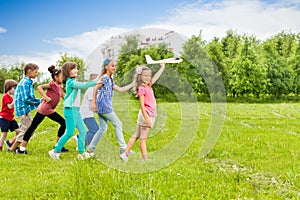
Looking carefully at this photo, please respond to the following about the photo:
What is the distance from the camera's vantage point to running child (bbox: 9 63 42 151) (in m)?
9.00

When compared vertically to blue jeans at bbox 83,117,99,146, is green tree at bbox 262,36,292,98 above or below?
above

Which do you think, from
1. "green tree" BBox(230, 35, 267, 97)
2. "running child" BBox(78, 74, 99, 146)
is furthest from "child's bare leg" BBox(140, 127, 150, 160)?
"green tree" BBox(230, 35, 267, 97)

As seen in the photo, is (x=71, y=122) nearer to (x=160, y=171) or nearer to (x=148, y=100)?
(x=148, y=100)

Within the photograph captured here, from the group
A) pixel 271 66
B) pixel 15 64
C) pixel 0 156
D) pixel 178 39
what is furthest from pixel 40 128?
pixel 271 66

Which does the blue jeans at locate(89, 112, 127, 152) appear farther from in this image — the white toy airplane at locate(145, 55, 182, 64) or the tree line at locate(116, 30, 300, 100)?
the tree line at locate(116, 30, 300, 100)

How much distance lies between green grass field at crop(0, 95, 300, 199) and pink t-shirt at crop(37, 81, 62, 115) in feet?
3.21

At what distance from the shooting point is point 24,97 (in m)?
8.99

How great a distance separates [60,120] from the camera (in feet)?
30.3

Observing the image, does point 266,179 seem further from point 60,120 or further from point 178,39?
point 60,120

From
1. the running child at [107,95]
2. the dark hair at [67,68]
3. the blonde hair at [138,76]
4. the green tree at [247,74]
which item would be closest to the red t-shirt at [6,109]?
the dark hair at [67,68]

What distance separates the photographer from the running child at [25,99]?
900cm

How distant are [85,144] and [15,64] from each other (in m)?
44.7

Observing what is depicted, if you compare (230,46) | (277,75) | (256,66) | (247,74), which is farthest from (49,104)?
(230,46)

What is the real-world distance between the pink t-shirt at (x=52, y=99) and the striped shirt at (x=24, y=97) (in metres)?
0.24
